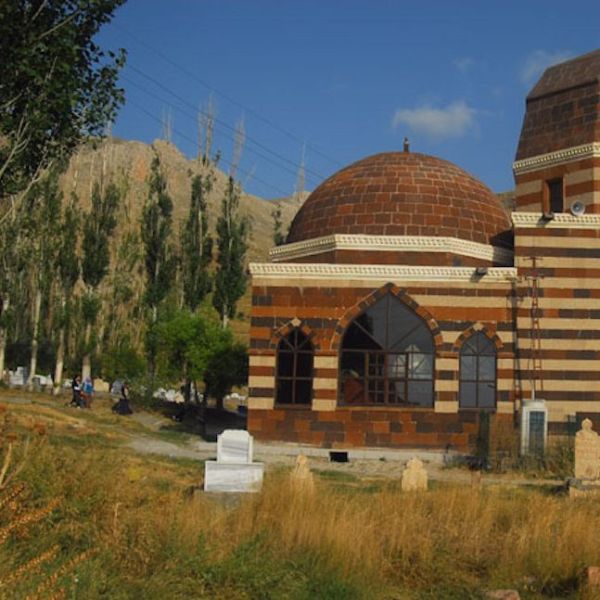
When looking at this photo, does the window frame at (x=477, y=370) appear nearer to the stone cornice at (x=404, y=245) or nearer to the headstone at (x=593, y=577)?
the stone cornice at (x=404, y=245)

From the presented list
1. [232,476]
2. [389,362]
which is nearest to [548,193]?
[389,362]

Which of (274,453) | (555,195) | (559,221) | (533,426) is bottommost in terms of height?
(274,453)

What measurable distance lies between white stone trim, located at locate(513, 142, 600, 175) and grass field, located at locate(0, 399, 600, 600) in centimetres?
1369

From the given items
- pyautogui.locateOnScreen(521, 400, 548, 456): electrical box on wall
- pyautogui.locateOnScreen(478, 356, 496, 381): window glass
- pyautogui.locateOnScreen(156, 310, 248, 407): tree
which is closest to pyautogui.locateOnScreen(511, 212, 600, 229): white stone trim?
pyautogui.locateOnScreen(478, 356, 496, 381): window glass

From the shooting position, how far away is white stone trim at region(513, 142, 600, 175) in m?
22.2

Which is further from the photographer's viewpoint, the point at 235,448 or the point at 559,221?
the point at 559,221

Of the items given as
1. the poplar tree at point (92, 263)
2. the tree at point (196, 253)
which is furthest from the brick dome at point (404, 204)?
the tree at point (196, 253)

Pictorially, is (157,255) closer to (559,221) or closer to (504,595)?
(559,221)

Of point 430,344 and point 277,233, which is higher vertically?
point 277,233

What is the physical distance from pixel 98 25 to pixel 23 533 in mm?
10072

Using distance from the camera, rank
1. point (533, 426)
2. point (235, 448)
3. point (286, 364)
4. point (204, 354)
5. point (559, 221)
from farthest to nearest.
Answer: point (204, 354) → point (286, 364) → point (559, 221) → point (533, 426) → point (235, 448)

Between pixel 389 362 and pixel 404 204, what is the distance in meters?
5.01

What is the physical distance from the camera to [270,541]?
8.91 m

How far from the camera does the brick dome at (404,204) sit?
23344mm
